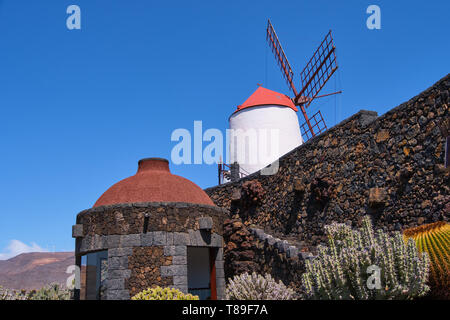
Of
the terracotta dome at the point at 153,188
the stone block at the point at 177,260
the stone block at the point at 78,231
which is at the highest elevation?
the terracotta dome at the point at 153,188

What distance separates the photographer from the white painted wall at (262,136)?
20547mm

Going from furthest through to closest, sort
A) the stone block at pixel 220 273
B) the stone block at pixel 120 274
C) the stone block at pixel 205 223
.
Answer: the stone block at pixel 220 273
the stone block at pixel 205 223
the stone block at pixel 120 274

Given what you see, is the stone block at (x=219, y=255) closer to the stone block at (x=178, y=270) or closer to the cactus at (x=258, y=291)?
Answer: the stone block at (x=178, y=270)

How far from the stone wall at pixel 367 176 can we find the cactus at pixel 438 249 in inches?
54.8

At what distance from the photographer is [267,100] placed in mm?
21719

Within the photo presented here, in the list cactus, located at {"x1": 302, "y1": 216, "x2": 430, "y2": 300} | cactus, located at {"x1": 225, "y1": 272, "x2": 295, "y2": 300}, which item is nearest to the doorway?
cactus, located at {"x1": 225, "y1": 272, "x2": 295, "y2": 300}

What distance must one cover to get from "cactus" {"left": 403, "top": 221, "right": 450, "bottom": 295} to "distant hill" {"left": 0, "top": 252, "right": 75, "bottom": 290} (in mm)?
32305

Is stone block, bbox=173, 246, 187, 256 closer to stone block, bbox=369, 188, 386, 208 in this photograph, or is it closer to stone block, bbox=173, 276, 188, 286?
stone block, bbox=173, 276, 188, 286

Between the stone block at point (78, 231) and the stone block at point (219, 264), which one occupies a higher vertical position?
the stone block at point (78, 231)

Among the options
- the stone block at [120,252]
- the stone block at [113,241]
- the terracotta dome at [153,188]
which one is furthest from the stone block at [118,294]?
the terracotta dome at [153,188]

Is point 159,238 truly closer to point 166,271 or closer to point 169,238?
point 169,238

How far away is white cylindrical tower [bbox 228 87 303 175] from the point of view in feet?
67.5

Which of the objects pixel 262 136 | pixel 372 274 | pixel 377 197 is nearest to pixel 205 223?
pixel 377 197
